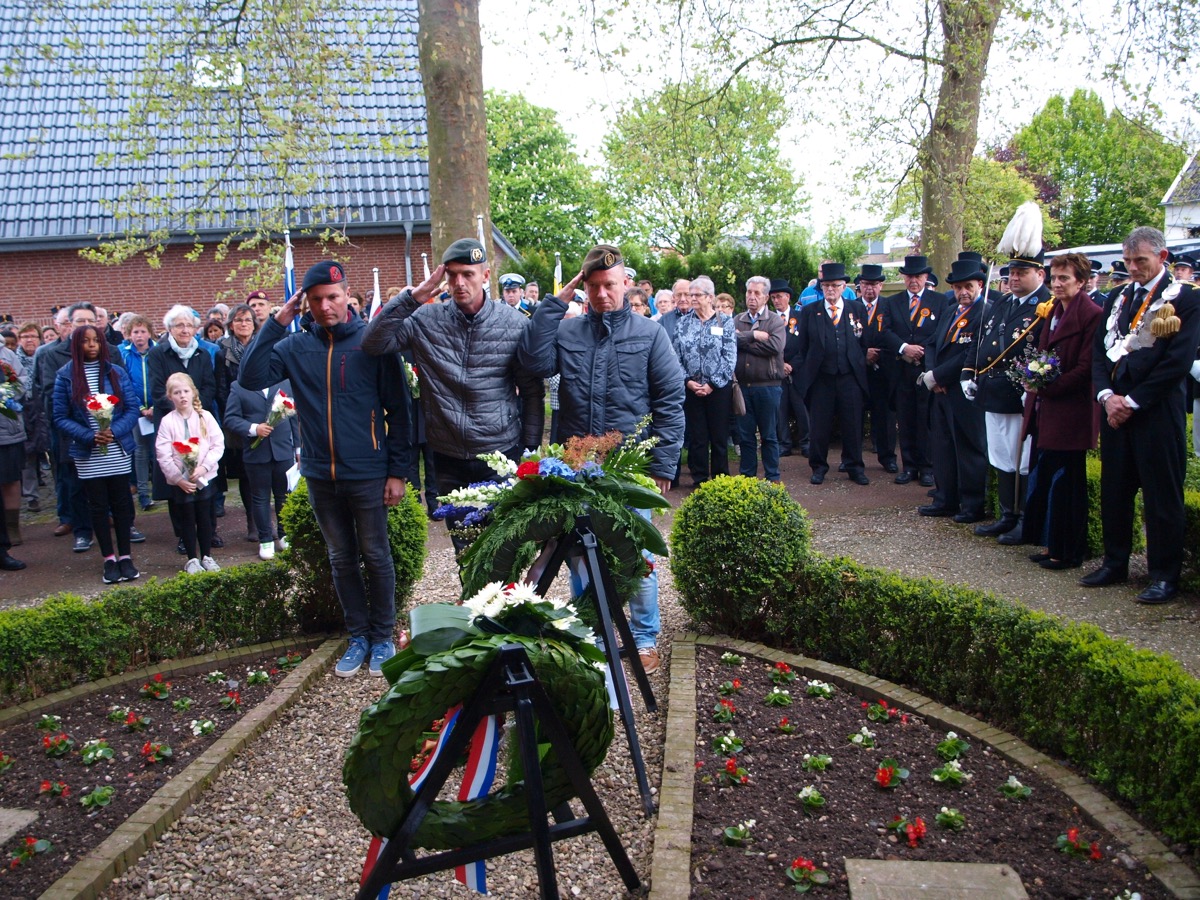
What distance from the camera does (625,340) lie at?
17.3 feet

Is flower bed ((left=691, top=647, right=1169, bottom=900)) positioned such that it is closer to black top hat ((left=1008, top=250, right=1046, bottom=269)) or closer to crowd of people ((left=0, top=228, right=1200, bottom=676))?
crowd of people ((left=0, top=228, right=1200, bottom=676))

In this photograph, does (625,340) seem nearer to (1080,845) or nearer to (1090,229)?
(1080,845)

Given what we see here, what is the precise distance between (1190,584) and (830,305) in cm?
564

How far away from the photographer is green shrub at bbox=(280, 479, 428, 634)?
6.19 metres

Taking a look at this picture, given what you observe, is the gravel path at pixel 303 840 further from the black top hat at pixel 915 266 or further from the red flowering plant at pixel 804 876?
the black top hat at pixel 915 266

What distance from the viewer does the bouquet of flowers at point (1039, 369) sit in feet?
23.6

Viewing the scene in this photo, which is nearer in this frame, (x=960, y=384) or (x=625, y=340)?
(x=625, y=340)

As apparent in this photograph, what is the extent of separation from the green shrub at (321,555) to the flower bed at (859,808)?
2.33 metres

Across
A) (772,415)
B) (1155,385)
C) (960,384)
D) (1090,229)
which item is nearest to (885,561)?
(960,384)

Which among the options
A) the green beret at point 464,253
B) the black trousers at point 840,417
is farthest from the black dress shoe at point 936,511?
the green beret at point 464,253

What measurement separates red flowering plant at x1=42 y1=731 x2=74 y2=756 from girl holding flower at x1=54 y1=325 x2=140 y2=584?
11.6 ft

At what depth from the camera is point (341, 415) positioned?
5.38 metres

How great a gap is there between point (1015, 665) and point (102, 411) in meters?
7.05

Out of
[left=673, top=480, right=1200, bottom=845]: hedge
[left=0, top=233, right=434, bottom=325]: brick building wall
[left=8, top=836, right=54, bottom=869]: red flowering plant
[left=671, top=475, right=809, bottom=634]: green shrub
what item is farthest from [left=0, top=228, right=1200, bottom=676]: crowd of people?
[left=0, top=233, right=434, bottom=325]: brick building wall
